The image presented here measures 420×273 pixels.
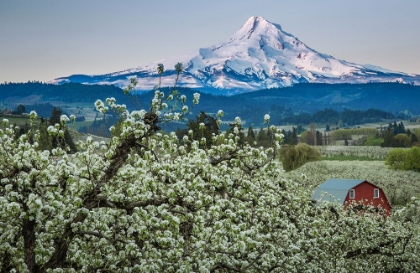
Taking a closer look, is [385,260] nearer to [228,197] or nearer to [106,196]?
[228,197]

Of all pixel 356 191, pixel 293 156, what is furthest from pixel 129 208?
pixel 293 156

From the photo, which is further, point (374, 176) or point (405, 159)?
point (405, 159)

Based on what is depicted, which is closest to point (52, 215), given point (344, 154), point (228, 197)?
point (228, 197)

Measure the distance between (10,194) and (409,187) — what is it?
68907mm

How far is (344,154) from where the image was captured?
15638 centimetres

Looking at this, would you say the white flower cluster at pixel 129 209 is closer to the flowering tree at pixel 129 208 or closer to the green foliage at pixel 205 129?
the flowering tree at pixel 129 208

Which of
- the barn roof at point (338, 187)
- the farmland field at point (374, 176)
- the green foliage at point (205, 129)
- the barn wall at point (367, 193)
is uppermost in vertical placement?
the green foliage at point (205, 129)

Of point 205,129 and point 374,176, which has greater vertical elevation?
point 205,129

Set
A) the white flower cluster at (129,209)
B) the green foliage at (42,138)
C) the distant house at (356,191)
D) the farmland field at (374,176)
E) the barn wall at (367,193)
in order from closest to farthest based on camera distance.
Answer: the white flower cluster at (129,209) < the green foliage at (42,138) < the distant house at (356,191) < the barn wall at (367,193) < the farmland field at (374,176)

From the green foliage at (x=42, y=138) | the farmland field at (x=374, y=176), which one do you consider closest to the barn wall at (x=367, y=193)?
the farmland field at (x=374, y=176)

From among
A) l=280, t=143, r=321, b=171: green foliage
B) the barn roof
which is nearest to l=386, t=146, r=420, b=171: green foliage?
l=280, t=143, r=321, b=171: green foliage

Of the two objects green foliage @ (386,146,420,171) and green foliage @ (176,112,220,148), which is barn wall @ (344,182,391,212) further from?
green foliage @ (386,146,420,171)

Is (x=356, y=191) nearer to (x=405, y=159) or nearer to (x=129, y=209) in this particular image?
(x=405, y=159)

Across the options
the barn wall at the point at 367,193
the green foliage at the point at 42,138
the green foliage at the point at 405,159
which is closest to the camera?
the green foliage at the point at 42,138
